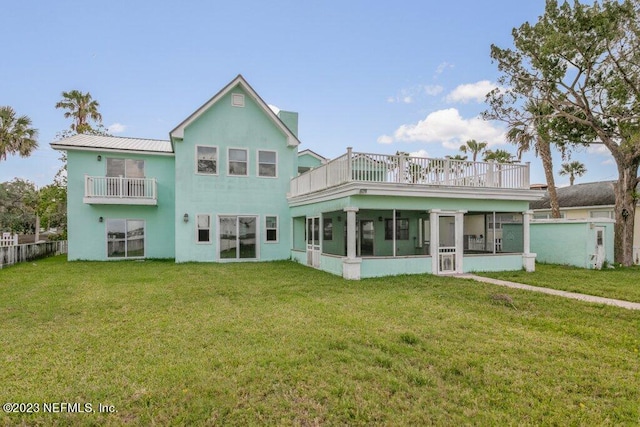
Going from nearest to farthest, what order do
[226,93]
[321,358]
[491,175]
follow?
[321,358] < [491,175] < [226,93]

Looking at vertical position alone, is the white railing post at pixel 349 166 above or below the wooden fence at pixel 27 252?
above

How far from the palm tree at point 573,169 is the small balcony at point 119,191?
38.5m

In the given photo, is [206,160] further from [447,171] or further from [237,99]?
[447,171]

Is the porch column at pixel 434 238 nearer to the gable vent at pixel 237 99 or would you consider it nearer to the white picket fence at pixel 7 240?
the gable vent at pixel 237 99

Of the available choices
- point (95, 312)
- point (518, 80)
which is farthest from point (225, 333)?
point (518, 80)

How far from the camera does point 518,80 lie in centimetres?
1708

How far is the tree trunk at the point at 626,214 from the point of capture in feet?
52.6

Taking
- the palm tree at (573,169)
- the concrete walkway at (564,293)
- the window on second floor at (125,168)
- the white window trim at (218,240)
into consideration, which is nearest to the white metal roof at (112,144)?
the window on second floor at (125,168)

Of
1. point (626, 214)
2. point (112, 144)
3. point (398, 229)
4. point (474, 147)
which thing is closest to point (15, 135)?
point (112, 144)

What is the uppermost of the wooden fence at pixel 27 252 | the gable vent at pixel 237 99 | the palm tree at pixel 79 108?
the palm tree at pixel 79 108

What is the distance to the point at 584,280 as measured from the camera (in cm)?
1096

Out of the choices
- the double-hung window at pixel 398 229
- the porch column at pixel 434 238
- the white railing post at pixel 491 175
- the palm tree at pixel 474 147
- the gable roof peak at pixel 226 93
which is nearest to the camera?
the porch column at pixel 434 238

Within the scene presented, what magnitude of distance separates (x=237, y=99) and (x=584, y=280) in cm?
1549

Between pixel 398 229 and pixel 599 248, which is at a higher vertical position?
pixel 398 229
